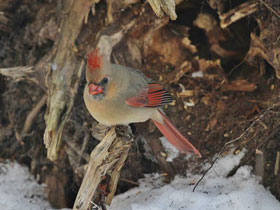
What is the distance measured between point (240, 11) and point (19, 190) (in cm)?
254

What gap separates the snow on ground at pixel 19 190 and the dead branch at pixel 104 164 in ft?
2.79

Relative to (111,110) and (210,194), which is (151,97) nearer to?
(111,110)

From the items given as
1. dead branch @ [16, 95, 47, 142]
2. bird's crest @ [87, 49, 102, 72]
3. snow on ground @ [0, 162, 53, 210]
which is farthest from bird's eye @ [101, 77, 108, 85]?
snow on ground @ [0, 162, 53, 210]

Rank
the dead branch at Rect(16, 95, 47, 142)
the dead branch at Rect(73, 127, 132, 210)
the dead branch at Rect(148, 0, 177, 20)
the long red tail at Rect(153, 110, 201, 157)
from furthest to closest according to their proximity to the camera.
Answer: the dead branch at Rect(16, 95, 47, 142)
the long red tail at Rect(153, 110, 201, 157)
the dead branch at Rect(73, 127, 132, 210)
the dead branch at Rect(148, 0, 177, 20)

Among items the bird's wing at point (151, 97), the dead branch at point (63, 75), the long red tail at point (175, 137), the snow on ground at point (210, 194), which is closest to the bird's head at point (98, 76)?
the bird's wing at point (151, 97)

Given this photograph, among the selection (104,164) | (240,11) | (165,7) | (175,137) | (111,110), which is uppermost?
(165,7)

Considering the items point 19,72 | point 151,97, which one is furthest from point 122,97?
point 19,72

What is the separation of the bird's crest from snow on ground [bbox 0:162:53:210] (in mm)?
1407

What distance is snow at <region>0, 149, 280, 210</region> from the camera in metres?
3.04

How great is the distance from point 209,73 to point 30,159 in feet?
6.49

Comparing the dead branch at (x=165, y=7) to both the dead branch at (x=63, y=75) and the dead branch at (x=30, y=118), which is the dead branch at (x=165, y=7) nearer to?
the dead branch at (x=63, y=75)

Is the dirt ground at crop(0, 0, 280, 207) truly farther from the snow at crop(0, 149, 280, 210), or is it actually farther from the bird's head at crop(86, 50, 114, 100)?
the bird's head at crop(86, 50, 114, 100)

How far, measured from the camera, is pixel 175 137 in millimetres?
3539

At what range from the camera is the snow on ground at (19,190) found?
3539 millimetres
